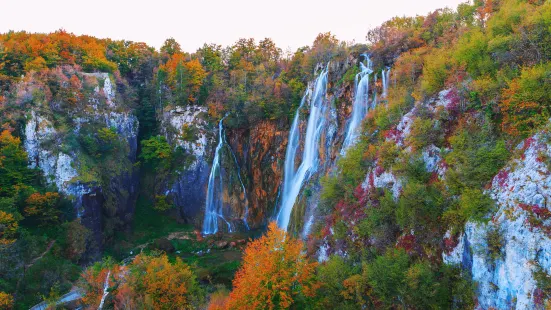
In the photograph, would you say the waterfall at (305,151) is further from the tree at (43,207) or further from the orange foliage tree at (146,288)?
the tree at (43,207)

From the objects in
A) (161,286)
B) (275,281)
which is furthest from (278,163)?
(275,281)

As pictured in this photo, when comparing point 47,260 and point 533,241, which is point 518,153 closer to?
point 533,241

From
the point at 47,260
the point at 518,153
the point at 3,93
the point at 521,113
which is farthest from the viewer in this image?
the point at 3,93

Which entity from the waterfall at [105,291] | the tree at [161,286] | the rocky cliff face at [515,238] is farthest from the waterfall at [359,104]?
the waterfall at [105,291]

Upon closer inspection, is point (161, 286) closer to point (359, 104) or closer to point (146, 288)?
point (146, 288)

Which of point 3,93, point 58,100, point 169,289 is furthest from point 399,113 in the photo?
point 3,93

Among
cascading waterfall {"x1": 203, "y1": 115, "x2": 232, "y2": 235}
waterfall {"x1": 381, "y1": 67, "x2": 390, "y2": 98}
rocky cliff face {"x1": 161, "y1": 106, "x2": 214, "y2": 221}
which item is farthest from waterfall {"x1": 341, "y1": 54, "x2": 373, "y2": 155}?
rocky cliff face {"x1": 161, "y1": 106, "x2": 214, "y2": 221}
